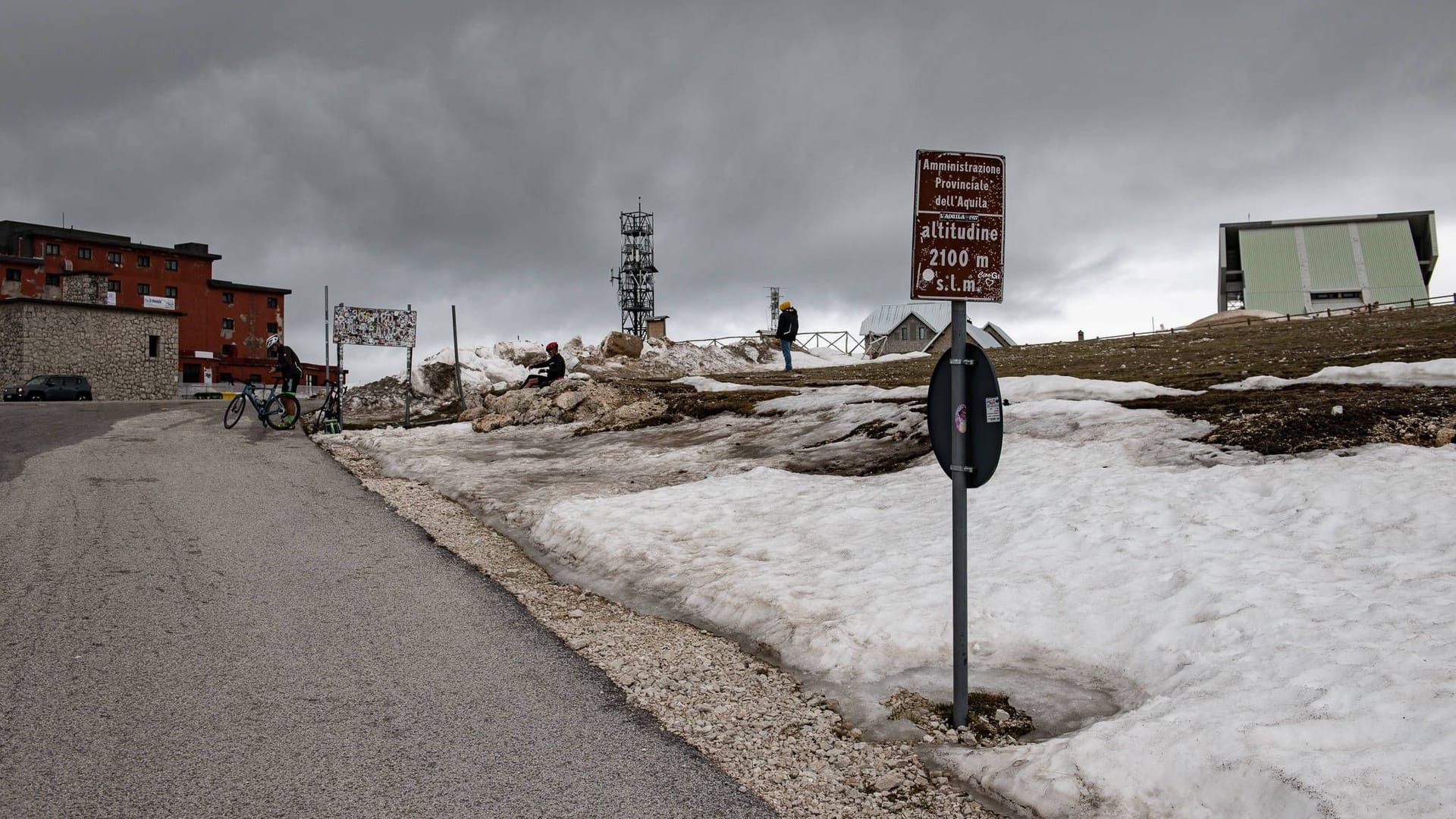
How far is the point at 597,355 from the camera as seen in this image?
3928 centimetres

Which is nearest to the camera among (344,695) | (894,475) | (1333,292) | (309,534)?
(344,695)

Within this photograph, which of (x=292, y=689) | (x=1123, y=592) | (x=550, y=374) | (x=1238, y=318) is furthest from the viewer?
(x=1238, y=318)

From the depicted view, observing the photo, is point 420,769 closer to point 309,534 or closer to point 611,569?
point 611,569

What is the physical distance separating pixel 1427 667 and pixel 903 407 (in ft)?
33.3

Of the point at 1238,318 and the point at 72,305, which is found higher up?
the point at 72,305

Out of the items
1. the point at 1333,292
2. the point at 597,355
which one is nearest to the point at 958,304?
the point at 597,355

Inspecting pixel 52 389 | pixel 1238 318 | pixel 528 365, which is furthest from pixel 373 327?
pixel 1238 318

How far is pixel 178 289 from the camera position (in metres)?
81.9

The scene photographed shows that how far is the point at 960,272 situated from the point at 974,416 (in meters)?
0.73

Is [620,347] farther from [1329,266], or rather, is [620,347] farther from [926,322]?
[1329,266]

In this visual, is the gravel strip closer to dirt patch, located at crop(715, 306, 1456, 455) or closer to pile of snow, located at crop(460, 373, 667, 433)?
dirt patch, located at crop(715, 306, 1456, 455)

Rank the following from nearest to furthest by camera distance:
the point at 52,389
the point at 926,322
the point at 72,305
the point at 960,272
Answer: the point at 960,272
the point at 52,389
the point at 72,305
the point at 926,322

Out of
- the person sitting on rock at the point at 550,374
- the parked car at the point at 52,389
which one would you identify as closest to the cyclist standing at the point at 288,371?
the person sitting on rock at the point at 550,374

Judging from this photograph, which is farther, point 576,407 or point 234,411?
point 234,411
